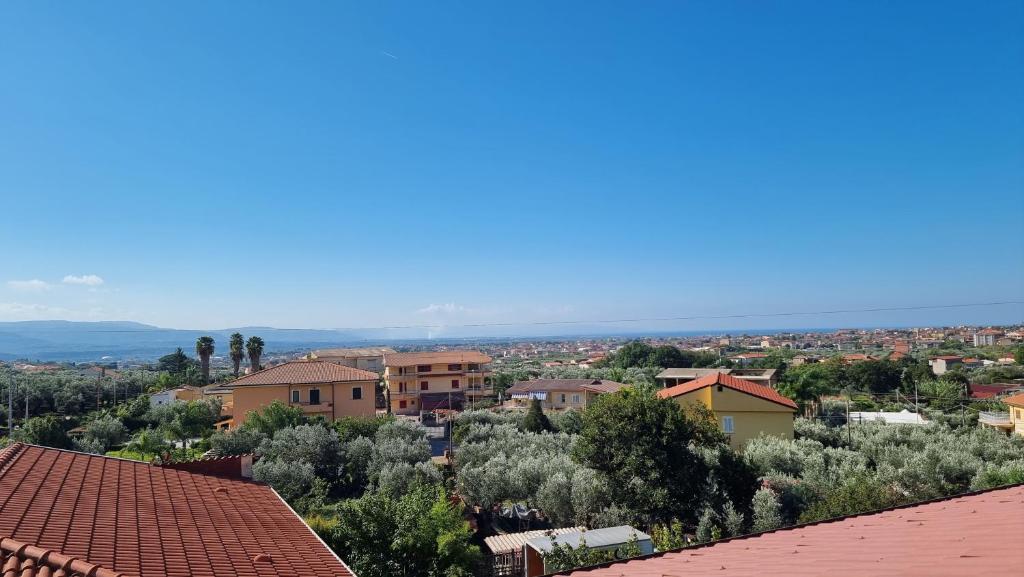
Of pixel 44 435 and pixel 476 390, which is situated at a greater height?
pixel 44 435

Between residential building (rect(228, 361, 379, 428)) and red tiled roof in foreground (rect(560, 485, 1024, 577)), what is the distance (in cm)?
3494

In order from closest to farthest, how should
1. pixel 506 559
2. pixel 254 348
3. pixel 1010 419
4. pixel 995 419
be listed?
pixel 506 559 < pixel 1010 419 < pixel 995 419 < pixel 254 348

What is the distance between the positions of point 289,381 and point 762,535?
35.9 metres

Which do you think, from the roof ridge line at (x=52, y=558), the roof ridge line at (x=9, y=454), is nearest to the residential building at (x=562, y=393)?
the roof ridge line at (x=9, y=454)

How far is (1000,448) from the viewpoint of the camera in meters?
21.7

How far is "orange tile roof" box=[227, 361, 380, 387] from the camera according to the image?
3644cm

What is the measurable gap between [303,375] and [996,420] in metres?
45.4

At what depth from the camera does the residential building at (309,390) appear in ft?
118

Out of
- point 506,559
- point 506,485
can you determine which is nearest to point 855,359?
point 506,485

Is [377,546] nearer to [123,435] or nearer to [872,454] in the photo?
[872,454]

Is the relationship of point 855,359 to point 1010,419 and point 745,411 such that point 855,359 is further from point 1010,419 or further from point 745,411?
point 745,411

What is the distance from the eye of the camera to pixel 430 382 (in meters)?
57.1

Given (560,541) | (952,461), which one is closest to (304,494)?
(560,541)

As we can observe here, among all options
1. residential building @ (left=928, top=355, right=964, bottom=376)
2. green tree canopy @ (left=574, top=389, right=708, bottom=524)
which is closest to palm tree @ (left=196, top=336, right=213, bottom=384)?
green tree canopy @ (left=574, top=389, right=708, bottom=524)
